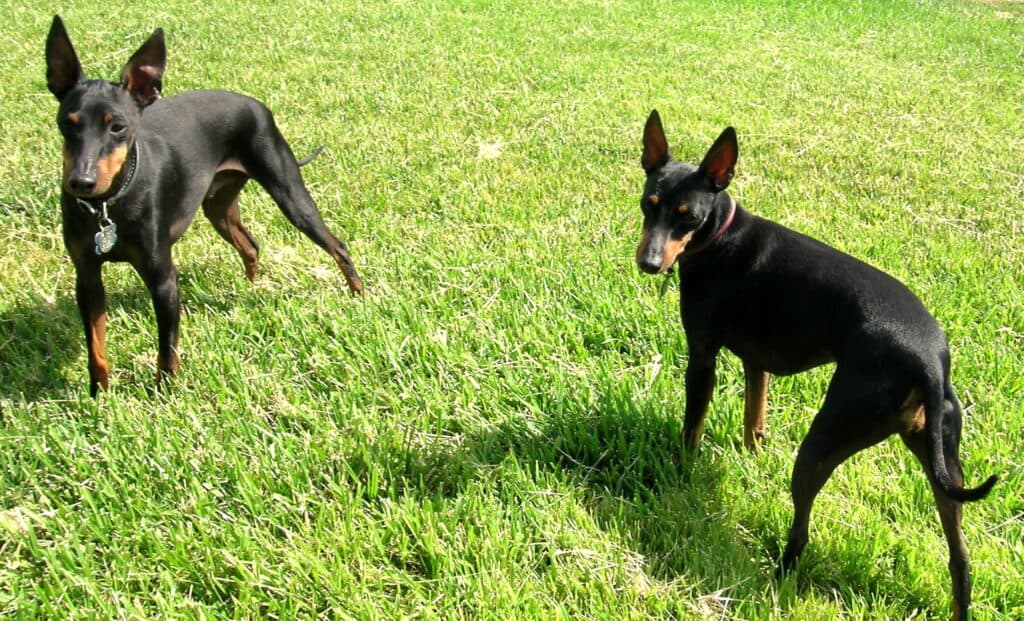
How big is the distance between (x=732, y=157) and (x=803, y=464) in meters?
1.11

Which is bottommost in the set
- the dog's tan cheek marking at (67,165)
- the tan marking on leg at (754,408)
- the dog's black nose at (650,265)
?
the tan marking on leg at (754,408)

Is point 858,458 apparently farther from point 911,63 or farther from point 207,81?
point 911,63

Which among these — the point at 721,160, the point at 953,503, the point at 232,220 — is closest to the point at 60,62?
the point at 232,220

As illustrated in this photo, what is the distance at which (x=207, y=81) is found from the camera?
25.9ft

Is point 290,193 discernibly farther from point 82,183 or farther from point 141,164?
point 82,183

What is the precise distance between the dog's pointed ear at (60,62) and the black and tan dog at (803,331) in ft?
7.74

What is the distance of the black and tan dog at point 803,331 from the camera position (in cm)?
220

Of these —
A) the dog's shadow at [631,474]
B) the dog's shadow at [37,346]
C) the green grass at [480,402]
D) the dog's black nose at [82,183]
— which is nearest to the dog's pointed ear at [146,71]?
the dog's black nose at [82,183]

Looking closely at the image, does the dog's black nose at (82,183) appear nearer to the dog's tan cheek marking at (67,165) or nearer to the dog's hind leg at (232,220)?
the dog's tan cheek marking at (67,165)

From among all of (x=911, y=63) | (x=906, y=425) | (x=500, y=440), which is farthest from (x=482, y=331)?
(x=911, y=63)

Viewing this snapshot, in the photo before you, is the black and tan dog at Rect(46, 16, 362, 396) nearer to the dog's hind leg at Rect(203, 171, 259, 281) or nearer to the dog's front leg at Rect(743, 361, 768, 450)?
the dog's hind leg at Rect(203, 171, 259, 281)

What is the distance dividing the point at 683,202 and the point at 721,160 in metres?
0.21

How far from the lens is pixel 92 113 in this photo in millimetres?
3025

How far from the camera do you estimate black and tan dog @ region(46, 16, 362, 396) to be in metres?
3.02
